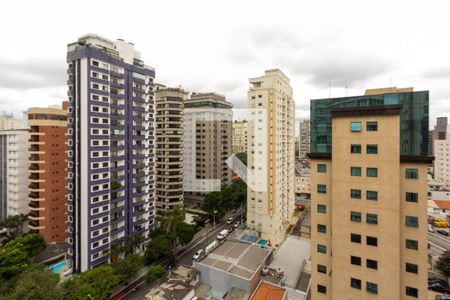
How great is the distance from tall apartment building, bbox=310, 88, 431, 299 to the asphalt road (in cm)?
2404

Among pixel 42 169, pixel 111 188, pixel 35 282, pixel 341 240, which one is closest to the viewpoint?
pixel 341 240

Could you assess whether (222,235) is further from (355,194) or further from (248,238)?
(355,194)

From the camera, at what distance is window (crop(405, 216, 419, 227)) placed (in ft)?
58.2

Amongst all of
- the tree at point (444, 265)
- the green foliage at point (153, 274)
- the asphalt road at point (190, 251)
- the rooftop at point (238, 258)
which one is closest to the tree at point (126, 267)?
the green foliage at point (153, 274)

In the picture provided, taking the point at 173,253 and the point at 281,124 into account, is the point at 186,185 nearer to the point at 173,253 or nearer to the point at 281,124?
the point at 173,253

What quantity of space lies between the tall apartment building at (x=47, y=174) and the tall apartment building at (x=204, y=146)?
1272 inches

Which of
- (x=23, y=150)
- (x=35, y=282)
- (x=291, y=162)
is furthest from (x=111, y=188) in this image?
(x=291, y=162)

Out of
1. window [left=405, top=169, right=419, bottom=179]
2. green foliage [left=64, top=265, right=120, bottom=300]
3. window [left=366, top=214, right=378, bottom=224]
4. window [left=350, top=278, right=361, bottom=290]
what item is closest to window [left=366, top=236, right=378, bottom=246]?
window [left=366, top=214, right=378, bottom=224]

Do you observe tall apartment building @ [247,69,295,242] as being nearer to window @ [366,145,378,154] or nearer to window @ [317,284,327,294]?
window @ [317,284,327,294]

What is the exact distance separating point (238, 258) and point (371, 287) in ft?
64.0

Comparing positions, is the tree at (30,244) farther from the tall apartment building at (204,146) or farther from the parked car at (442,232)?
the parked car at (442,232)

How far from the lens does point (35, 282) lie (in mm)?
23391

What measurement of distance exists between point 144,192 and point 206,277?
20.0 metres

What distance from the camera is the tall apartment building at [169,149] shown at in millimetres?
55594
